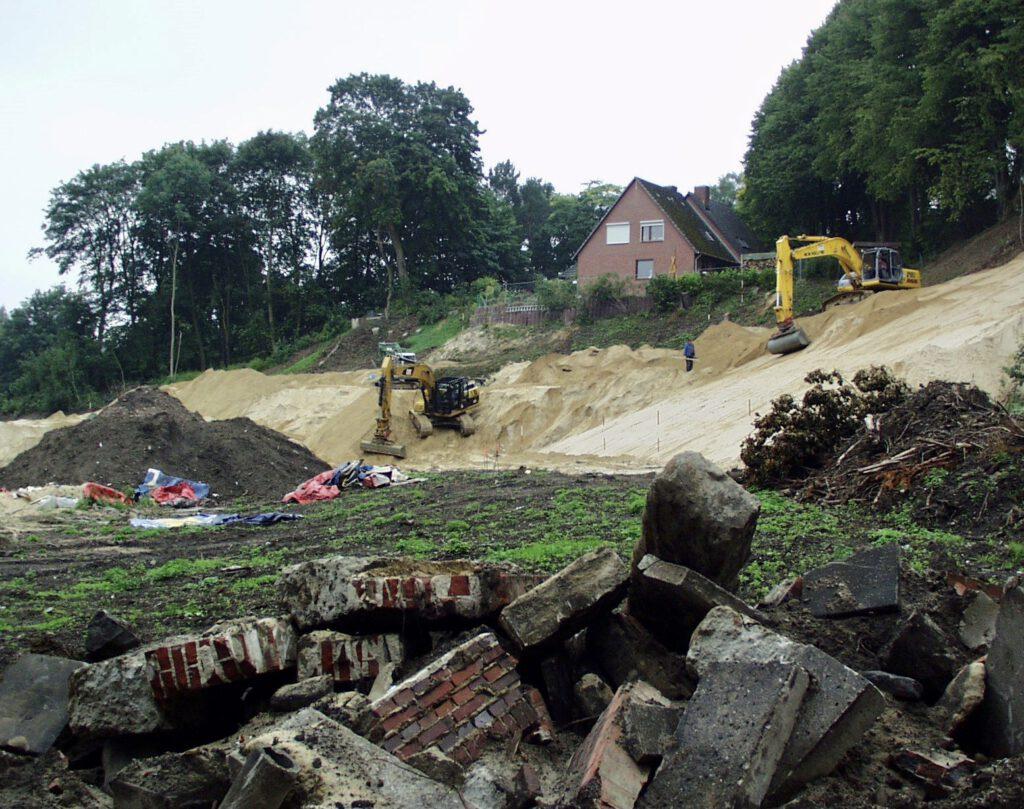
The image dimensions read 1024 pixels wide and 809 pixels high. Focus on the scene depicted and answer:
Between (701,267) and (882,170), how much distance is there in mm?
Result: 13092

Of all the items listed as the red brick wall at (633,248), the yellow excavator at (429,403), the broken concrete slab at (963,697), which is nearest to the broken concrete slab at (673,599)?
the broken concrete slab at (963,697)

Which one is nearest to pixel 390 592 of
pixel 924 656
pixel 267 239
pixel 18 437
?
pixel 924 656

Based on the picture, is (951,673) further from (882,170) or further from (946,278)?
(882,170)

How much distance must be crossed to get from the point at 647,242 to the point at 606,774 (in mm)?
45820

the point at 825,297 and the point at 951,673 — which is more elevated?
the point at 825,297

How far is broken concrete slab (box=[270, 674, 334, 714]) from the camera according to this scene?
16.1 feet

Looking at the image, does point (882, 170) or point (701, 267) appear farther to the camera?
point (701, 267)

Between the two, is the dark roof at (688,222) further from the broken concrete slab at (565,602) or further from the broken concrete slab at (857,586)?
the broken concrete slab at (565,602)

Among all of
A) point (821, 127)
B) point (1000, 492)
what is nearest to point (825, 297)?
point (821, 127)

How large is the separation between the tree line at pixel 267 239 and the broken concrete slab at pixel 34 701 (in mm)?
47800

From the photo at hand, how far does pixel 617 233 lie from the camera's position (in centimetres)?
4872

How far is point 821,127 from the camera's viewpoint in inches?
1564

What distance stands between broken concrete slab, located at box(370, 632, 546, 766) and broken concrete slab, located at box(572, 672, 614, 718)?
27 centimetres

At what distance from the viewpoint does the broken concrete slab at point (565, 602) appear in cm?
500
